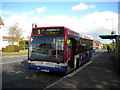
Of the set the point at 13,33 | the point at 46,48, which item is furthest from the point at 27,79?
the point at 13,33

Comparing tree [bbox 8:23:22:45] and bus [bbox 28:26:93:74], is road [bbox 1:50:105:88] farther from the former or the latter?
tree [bbox 8:23:22:45]

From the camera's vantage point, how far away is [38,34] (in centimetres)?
855

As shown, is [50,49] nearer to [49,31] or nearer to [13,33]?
[49,31]

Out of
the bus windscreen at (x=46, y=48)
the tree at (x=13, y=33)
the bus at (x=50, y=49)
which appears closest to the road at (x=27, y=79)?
the bus at (x=50, y=49)

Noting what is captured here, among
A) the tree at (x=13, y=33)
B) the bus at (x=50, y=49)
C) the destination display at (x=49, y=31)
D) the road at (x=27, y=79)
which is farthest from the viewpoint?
the tree at (x=13, y=33)

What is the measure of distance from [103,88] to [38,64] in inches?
164

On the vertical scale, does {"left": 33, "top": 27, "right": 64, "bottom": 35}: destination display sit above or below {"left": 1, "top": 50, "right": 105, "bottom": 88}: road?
above

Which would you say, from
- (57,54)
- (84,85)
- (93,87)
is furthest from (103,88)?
(57,54)

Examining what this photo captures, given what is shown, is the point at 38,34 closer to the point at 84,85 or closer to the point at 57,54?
the point at 57,54

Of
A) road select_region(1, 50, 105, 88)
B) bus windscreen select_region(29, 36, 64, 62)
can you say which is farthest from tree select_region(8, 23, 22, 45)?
bus windscreen select_region(29, 36, 64, 62)

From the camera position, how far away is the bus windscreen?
795cm

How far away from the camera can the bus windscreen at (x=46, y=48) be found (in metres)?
7.95

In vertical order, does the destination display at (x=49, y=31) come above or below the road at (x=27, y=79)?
above

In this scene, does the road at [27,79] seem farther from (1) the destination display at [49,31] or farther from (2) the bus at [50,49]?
(1) the destination display at [49,31]
